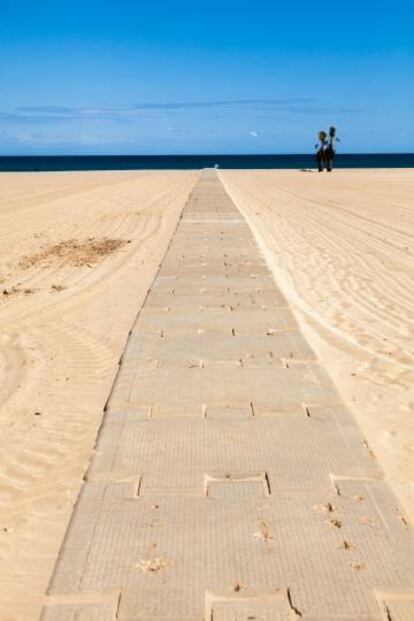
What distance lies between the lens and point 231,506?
2.95 metres

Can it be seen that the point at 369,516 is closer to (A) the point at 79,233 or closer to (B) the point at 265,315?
(B) the point at 265,315

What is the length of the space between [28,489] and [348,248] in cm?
884

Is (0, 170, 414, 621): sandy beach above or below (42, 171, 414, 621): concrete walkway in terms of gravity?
below

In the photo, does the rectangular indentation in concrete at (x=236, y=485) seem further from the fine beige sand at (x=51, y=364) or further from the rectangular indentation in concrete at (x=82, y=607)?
the rectangular indentation in concrete at (x=82, y=607)

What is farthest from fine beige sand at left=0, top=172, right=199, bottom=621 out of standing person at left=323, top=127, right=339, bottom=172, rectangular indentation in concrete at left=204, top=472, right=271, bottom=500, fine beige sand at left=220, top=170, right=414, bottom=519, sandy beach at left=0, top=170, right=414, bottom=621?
standing person at left=323, top=127, right=339, bottom=172

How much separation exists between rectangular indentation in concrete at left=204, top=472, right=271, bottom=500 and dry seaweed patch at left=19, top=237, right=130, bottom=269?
272 inches

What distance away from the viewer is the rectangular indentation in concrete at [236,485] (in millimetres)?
3057

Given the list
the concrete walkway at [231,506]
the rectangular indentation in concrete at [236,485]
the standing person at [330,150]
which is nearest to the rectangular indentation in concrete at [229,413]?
the concrete walkway at [231,506]

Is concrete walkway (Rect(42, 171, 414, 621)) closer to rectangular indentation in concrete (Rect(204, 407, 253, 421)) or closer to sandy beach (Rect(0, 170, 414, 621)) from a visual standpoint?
rectangular indentation in concrete (Rect(204, 407, 253, 421))

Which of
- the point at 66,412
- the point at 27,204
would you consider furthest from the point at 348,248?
the point at 27,204

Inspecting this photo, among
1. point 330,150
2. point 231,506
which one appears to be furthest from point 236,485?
point 330,150

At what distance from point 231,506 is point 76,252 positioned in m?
8.54

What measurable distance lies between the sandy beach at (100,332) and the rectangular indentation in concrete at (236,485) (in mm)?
651

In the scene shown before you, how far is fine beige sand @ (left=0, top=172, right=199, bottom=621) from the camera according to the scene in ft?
9.43
